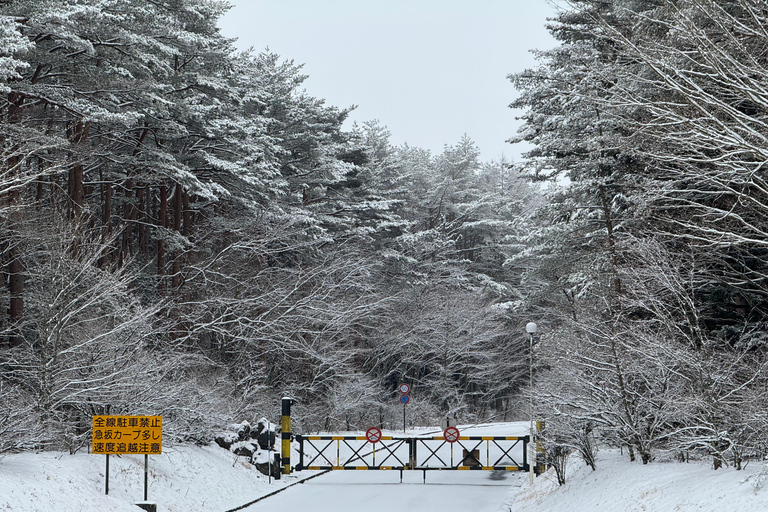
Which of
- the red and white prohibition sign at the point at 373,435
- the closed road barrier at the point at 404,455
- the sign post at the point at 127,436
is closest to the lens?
the sign post at the point at 127,436

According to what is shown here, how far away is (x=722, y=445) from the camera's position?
39.9 feet

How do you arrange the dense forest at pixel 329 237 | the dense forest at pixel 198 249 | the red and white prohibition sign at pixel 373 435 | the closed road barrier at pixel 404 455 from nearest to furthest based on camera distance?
the dense forest at pixel 329 237 → the dense forest at pixel 198 249 → the red and white prohibition sign at pixel 373 435 → the closed road barrier at pixel 404 455

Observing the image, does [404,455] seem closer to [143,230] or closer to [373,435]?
[373,435]

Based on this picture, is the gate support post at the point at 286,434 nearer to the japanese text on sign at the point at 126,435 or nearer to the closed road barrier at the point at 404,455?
the closed road barrier at the point at 404,455

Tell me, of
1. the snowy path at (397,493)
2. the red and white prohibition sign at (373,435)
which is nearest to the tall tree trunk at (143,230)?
the snowy path at (397,493)

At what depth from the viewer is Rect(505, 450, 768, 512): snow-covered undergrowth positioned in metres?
9.37

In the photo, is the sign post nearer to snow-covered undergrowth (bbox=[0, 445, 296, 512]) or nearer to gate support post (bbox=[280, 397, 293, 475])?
snow-covered undergrowth (bbox=[0, 445, 296, 512])

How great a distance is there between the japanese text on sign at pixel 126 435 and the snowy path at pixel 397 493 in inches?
102

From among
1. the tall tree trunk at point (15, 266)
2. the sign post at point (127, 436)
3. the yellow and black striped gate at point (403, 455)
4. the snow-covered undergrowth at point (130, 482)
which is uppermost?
the tall tree trunk at point (15, 266)

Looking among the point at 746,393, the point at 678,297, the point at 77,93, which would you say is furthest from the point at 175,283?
the point at 746,393

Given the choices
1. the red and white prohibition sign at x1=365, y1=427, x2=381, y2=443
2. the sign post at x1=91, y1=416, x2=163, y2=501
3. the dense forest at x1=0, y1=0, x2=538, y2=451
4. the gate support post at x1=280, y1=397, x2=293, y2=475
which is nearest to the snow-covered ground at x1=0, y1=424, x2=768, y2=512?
the gate support post at x1=280, y1=397, x2=293, y2=475

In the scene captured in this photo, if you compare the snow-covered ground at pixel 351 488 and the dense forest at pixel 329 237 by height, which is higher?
the dense forest at pixel 329 237

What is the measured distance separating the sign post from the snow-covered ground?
61 cm

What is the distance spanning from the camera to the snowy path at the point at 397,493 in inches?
604
